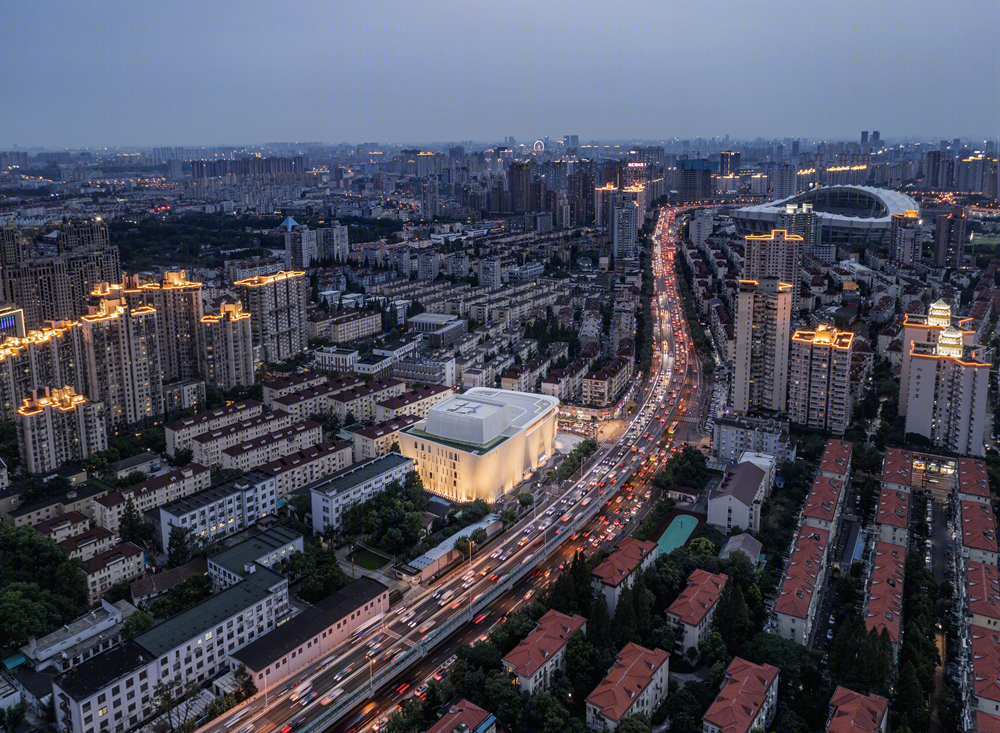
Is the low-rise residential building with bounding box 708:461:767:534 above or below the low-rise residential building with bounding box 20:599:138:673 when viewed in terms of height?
above

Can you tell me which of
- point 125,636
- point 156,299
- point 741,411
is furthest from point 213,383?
point 741,411

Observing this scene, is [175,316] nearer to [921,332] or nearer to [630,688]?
[630,688]

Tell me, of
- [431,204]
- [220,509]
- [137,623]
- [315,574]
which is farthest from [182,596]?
[431,204]

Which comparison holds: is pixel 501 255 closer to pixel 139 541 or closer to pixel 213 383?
pixel 213 383

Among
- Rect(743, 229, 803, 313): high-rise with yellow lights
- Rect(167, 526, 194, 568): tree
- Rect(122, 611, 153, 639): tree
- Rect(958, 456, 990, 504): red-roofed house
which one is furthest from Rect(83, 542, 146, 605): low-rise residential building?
Rect(743, 229, 803, 313): high-rise with yellow lights

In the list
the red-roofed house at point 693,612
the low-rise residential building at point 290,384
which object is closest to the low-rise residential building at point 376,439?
the low-rise residential building at point 290,384

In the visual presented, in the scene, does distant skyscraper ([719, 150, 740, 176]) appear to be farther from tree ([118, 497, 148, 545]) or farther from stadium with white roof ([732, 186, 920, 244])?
tree ([118, 497, 148, 545])
